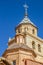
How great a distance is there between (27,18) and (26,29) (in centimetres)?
593

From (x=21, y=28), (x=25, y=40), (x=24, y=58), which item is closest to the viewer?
(x=24, y=58)

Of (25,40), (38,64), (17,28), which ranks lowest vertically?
(38,64)

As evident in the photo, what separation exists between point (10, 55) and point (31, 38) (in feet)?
81.3

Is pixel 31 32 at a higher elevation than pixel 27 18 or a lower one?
lower

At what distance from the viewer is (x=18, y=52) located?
4178cm

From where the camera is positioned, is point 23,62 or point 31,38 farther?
point 31,38

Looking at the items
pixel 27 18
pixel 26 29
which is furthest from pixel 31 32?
pixel 27 18

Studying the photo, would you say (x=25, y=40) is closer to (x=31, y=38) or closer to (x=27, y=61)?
(x=31, y=38)

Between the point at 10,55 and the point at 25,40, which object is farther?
the point at 25,40

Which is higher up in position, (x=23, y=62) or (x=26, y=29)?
(x=26, y=29)

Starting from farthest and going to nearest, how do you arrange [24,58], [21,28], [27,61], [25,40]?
1. [21,28]
2. [25,40]
3. [24,58]
4. [27,61]

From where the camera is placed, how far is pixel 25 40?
64.7 metres

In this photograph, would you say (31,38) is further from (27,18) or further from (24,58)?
(24,58)

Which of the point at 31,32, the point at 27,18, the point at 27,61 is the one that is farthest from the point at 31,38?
the point at 27,61
